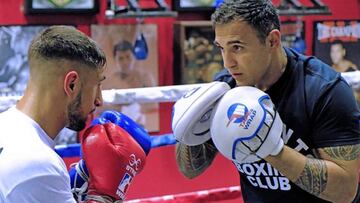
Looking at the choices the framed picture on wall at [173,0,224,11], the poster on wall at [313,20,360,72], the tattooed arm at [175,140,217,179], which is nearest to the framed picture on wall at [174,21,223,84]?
the framed picture on wall at [173,0,224,11]

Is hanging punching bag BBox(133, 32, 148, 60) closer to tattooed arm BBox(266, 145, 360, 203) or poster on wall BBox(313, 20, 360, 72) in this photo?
poster on wall BBox(313, 20, 360, 72)

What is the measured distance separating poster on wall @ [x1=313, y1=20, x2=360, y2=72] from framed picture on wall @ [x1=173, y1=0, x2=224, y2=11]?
0.64 metres

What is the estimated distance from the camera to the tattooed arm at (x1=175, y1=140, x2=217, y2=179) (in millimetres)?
1421

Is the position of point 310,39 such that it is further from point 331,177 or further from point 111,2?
point 331,177

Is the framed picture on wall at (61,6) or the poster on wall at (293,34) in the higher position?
the framed picture on wall at (61,6)

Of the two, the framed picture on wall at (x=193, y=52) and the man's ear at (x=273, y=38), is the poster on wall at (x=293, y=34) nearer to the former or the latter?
the framed picture on wall at (x=193, y=52)

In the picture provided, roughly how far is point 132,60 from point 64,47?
1666 millimetres

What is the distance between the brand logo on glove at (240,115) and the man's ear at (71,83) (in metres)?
0.30

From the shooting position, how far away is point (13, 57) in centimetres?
242

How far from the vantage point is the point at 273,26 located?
4.07 feet

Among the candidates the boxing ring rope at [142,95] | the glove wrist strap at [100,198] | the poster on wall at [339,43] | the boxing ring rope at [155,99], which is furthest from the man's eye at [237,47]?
the poster on wall at [339,43]

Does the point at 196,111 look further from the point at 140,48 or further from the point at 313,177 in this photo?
the point at 140,48

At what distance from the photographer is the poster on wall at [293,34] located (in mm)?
3033

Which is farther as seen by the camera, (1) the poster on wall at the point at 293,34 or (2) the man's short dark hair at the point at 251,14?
(1) the poster on wall at the point at 293,34
